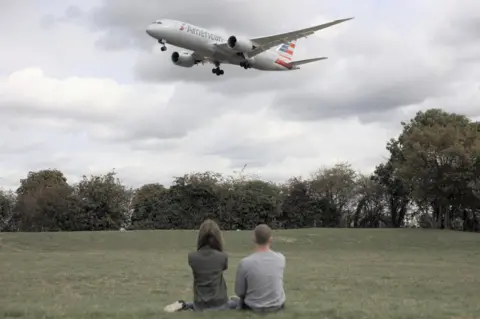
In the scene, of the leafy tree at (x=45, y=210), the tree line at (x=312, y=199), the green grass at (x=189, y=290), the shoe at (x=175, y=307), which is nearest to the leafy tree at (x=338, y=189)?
the tree line at (x=312, y=199)

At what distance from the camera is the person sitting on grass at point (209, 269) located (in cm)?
724

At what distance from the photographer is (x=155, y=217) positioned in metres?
62.4

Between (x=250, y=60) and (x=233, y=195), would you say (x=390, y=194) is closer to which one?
(x=233, y=195)

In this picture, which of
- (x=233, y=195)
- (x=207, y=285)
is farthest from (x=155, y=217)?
(x=207, y=285)

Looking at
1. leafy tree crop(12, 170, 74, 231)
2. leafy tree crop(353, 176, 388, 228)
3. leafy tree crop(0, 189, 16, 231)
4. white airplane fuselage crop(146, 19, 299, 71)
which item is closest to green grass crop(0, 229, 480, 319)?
white airplane fuselage crop(146, 19, 299, 71)

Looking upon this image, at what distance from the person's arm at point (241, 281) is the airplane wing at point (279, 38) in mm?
27664

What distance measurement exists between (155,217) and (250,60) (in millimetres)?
27964

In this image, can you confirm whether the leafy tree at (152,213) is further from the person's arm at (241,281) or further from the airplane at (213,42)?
the person's arm at (241,281)

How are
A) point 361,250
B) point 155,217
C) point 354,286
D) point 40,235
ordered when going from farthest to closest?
1. point 155,217
2. point 40,235
3. point 361,250
4. point 354,286

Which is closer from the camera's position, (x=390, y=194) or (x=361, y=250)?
(x=361, y=250)

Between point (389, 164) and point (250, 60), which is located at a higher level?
point (250, 60)

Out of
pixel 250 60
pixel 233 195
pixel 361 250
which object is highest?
pixel 250 60

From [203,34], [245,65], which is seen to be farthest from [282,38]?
[203,34]

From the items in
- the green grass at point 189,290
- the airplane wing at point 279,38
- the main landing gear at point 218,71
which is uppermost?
the airplane wing at point 279,38
